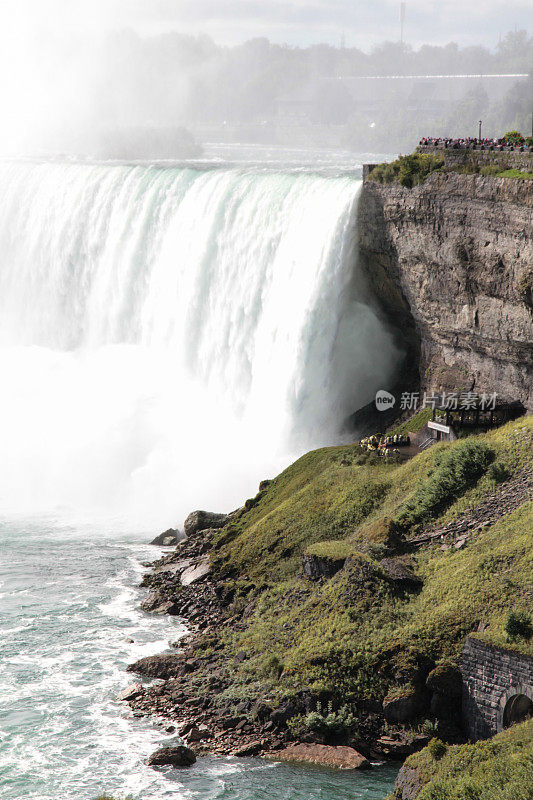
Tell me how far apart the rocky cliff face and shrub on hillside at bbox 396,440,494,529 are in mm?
5507

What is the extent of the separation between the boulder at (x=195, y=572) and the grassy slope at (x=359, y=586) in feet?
1.49

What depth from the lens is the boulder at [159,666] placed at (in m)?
28.0

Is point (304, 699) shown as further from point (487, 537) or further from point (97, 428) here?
point (97, 428)

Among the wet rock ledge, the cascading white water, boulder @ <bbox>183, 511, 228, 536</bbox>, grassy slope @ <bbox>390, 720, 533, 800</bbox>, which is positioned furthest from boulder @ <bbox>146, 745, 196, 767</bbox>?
the cascading white water

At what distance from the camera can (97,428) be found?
49.0 metres

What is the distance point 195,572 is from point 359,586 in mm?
7853

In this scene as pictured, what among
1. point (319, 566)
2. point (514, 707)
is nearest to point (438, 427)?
point (319, 566)

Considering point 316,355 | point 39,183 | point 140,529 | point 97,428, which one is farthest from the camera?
point 39,183

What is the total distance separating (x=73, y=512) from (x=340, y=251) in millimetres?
15166

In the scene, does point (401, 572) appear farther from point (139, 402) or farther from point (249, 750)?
point (139, 402)

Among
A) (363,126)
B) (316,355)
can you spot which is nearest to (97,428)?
(316,355)

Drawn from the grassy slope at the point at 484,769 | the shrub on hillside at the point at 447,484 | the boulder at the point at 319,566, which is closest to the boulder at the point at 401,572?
the boulder at the point at 319,566

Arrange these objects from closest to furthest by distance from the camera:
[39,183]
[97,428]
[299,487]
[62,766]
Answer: [62,766] → [299,487] → [97,428] → [39,183]

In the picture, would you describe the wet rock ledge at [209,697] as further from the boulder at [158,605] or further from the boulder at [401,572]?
the boulder at [401,572]
